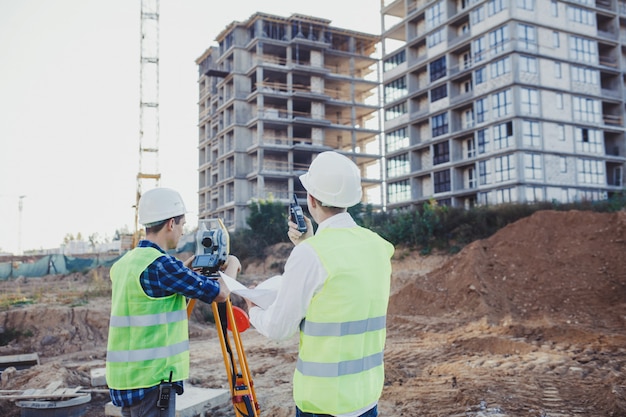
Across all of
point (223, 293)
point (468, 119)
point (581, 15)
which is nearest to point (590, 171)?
point (468, 119)

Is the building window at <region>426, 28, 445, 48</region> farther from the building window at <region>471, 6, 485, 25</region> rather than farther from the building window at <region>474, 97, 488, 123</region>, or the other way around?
the building window at <region>474, 97, 488, 123</region>

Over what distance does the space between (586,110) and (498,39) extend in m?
7.98

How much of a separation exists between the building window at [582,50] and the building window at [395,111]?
13.1 meters

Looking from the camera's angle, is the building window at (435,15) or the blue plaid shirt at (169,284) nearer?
the blue plaid shirt at (169,284)

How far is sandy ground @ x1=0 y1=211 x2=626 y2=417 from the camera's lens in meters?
5.89

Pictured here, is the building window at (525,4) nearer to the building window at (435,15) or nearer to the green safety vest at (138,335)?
the building window at (435,15)

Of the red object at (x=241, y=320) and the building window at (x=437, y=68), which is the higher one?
the building window at (x=437, y=68)

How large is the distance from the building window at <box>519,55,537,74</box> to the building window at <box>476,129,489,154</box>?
447 centimetres

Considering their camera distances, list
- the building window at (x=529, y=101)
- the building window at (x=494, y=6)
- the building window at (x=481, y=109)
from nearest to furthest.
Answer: the building window at (x=529, y=101) → the building window at (x=494, y=6) → the building window at (x=481, y=109)

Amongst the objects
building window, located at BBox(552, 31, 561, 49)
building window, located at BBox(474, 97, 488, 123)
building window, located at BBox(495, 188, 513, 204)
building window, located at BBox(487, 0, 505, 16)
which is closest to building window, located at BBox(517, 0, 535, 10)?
building window, located at BBox(487, 0, 505, 16)

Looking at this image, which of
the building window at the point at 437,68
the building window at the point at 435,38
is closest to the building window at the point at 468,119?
the building window at the point at 437,68

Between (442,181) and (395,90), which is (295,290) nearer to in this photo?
(442,181)

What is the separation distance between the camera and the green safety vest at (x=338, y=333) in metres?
2.04

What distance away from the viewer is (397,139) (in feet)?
142
